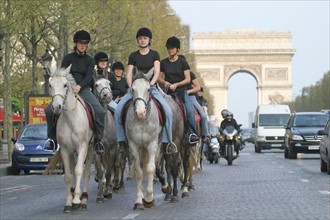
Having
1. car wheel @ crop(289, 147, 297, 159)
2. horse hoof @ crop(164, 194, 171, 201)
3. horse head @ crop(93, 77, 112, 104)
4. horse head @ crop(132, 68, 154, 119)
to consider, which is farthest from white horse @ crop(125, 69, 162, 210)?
car wheel @ crop(289, 147, 297, 159)

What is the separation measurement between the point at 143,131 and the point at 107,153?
2834 millimetres

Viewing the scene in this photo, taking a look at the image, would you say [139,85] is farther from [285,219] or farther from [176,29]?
[176,29]

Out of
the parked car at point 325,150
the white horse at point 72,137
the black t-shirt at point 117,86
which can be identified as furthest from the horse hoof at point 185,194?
the parked car at point 325,150

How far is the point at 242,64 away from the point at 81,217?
5515 inches

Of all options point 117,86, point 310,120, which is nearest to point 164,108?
point 117,86

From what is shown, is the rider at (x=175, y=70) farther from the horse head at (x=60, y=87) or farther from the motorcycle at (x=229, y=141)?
the motorcycle at (x=229, y=141)

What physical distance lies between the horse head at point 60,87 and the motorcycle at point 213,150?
2163 cm

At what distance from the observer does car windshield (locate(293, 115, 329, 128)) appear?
40531mm

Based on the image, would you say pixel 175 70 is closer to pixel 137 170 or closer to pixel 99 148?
pixel 99 148

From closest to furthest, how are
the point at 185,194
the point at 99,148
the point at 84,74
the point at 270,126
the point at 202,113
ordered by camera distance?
the point at 99,148
the point at 84,74
the point at 185,194
the point at 202,113
the point at 270,126

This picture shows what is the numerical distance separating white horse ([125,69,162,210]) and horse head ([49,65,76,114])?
881 mm

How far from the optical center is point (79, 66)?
15711mm

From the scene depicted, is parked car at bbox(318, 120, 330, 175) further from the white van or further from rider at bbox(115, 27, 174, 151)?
the white van

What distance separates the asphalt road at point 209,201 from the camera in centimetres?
1384
